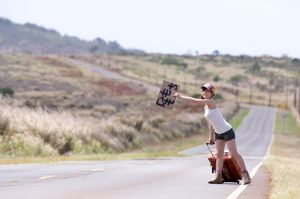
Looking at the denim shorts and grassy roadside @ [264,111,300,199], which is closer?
the denim shorts

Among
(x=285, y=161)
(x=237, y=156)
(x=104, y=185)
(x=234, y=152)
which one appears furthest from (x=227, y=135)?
(x=285, y=161)

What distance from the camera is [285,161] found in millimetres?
34781

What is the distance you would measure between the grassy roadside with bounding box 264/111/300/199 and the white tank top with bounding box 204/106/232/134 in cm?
160

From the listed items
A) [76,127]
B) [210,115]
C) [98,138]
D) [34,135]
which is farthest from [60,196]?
[98,138]

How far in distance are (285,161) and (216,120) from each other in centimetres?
2127

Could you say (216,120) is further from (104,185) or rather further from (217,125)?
(104,185)

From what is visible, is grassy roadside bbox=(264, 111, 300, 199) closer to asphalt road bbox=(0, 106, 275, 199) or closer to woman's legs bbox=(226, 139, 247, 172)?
woman's legs bbox=(226, 139, 247, 172)

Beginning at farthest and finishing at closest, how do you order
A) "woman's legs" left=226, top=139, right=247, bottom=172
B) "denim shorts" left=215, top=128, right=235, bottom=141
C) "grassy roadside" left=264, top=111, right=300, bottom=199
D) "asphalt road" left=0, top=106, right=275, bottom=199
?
"grassy roadside" left=264, top=111, right=300, bottom=199 < "woman's legs" left=226, top=139, right=247, bottom=172 < "denim shorts" left=215, top=128, right=235, bottom=141 < "asphalt road" left=0, top=106, right=275, bottom=199

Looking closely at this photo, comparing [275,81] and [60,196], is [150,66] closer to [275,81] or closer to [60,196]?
[275,81]

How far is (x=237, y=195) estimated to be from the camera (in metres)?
14.1

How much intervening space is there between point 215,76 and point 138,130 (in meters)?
137

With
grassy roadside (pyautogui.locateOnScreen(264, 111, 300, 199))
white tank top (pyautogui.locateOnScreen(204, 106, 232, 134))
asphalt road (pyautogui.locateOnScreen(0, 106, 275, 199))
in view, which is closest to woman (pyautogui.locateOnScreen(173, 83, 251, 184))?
white tank top (pyautogui.locateOnScreen(204, 106, 232, 134))

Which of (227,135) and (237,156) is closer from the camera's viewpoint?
(227,135)

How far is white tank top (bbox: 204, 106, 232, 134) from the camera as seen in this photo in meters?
14.2
